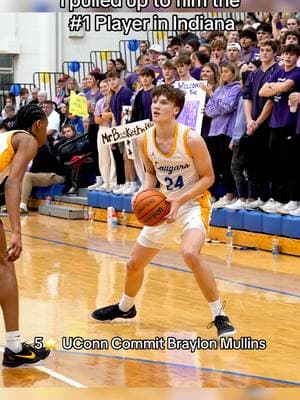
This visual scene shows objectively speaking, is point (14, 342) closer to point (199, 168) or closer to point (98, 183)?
point (199, 168)

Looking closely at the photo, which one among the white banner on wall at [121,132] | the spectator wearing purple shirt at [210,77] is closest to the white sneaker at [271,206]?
the spectator wearing purple shirt at [210,77]

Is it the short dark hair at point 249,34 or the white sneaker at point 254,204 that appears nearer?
the white sneaker at point 254,204

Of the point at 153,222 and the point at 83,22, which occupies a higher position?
the point at 83,22

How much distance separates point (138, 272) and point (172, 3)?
8.14 ft

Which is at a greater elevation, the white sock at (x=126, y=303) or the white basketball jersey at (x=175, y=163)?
the white basketball jersey at (x=175, y=163)

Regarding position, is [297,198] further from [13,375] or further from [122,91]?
[13,375]

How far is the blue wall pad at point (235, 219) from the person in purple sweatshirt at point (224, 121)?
0.64 feet

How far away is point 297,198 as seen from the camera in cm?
1124

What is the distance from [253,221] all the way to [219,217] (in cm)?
65

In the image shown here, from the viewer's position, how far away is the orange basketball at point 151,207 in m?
7.16

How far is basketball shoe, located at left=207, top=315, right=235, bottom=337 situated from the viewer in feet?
23.5

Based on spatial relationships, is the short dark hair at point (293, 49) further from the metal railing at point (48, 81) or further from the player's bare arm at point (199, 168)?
the metal railing at point (48, 81)

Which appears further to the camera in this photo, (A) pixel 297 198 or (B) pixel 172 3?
(A) pixel 297 198

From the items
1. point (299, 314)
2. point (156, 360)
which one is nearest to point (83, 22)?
point (299, 314)
